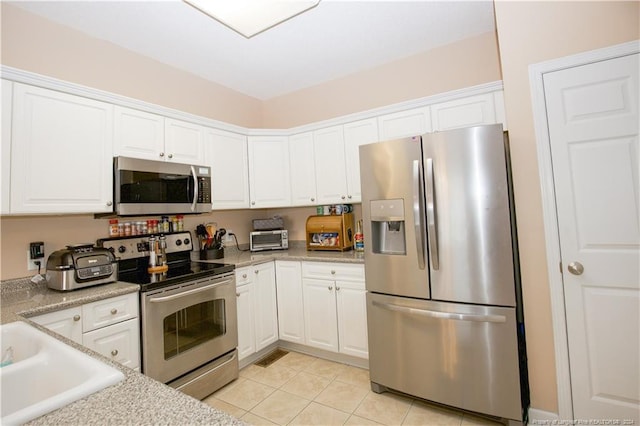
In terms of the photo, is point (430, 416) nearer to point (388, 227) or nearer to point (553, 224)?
point (388, 227)

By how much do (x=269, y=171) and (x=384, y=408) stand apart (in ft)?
7.69

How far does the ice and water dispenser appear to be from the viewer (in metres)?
2.07

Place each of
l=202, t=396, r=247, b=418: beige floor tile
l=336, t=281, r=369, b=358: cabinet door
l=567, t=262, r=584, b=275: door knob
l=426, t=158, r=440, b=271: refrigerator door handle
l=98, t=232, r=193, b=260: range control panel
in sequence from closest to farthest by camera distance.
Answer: l=567, t=262, r=584, b=275: door knob → l=426, t=158, r=440, b=271: refrigerator door handle → l=202, t=396, r=247, b=418: beige floor tile → l=98, t=232, r=193, b=260: range control panel → l=336, t=281, r=369, b=358: cabinet door

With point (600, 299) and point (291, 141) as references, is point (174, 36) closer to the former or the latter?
point (291, 141)

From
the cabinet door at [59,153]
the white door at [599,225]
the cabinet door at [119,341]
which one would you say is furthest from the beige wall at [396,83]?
the cabinet door at [119,341]

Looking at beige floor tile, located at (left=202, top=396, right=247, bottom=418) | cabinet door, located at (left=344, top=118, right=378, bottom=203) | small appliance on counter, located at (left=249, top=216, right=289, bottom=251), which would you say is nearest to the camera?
beige floor tile, located at (left=202, top=396, right=247, bottom=418)

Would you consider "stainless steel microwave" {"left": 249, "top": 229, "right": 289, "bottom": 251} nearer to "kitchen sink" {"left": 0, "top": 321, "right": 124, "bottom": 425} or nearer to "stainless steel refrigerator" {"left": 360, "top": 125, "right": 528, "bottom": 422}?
"stainless steel refrigerator" {"left": 360, "top": 125, "right": 528, "bottom": 422}

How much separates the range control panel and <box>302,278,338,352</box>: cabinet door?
1.13 metres

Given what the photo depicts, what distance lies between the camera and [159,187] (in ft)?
7.68

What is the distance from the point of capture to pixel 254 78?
131 inches

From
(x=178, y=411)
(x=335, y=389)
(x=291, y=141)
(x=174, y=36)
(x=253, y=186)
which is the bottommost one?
(x=335, y=389)

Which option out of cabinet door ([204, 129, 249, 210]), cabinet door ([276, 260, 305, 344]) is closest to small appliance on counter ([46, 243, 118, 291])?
cabinet door ([204, 129, 249, 210])

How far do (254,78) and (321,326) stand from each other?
265 cm

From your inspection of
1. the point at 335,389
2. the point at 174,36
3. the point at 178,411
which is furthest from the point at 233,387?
the point at 174,36
